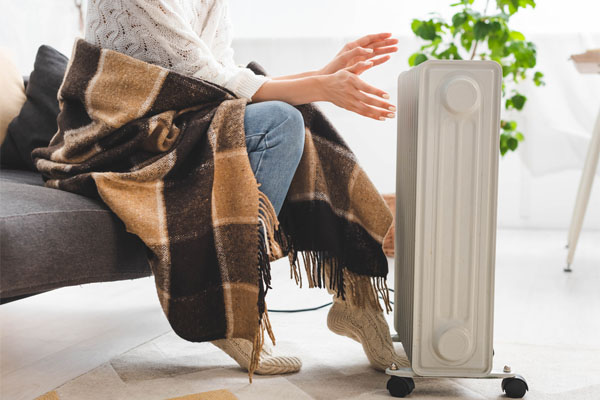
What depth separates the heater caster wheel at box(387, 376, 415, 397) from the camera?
101 cm

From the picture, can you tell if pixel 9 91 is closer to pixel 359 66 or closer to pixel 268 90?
pixel 268 90

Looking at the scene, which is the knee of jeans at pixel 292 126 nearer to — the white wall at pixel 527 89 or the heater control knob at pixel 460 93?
the heater control knob at pixel 460 93

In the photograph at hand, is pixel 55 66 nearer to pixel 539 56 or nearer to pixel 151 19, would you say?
pixel 151 19

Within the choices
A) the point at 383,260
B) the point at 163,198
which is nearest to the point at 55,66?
the point at 163,198

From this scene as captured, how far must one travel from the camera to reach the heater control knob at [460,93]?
36.9 inches

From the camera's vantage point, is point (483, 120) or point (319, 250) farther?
point (319, 250)

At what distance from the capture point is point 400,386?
1.01 meters

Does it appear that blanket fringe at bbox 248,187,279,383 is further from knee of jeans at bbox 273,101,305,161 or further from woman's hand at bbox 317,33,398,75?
woman's hand at bbox 317,33,398,75

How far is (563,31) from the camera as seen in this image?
3.04m

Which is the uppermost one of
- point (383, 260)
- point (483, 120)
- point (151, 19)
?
point (151, 19)

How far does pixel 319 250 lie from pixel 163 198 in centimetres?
31

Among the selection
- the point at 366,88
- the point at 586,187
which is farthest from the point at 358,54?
the point at 586,187

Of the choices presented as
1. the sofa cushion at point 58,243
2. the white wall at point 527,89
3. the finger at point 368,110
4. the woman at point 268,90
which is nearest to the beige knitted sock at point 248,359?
the woman at point 268,90

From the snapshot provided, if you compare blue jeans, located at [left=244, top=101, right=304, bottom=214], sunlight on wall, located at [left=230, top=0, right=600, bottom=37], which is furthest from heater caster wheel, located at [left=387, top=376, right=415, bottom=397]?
sunlight on wall, located at [left=230, top=0, right=600, bottom=37]
